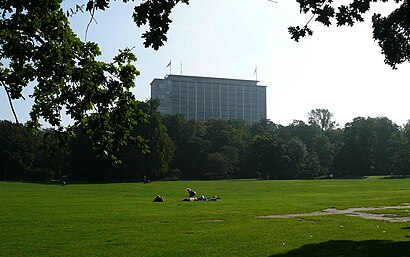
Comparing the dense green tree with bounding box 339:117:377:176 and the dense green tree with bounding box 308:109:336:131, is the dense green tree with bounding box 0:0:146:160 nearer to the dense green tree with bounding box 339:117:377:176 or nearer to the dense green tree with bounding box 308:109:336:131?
the dense green tree with bounding box 339:117:377:176

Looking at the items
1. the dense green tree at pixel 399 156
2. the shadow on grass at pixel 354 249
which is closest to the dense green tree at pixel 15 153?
the dense green tree at pixel 399 156

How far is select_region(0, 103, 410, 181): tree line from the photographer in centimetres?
9888

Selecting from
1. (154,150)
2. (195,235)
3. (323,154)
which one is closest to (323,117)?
(323,154)

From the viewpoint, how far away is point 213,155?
367 ft

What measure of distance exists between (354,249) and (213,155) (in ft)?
322

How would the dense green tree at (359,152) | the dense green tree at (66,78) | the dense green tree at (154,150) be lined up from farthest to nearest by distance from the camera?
1. the dense green tree at (359,152)
2. the dense green tree at (154,150)
3. the dense green tree at (66,78)

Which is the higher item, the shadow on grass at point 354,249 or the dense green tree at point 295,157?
the dense green tree at point 295,157

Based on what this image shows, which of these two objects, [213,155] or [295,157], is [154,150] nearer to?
[213,155]

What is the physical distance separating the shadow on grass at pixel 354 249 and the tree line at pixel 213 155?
72.5 meters

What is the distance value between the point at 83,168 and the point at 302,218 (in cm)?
8277

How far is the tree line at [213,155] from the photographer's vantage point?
9888 centimetres

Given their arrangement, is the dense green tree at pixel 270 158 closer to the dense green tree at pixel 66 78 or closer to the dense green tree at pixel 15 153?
the dense green tree at pixel 15 153

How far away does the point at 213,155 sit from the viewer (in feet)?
367

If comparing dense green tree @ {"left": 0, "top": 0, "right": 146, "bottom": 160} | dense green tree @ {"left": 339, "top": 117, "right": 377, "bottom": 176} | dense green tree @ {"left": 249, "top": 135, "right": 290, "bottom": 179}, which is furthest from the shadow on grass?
dense green tree @ {"left": 339, "top": 117, "right": 377, "bottom": 176}
